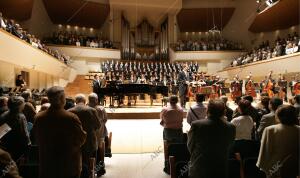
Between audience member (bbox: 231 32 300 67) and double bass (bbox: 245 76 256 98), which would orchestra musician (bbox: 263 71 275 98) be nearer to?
double bass (bbox: 245 76 256 98)

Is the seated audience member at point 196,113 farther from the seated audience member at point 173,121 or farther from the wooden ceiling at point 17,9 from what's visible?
the wooden ceiling at point 17,9

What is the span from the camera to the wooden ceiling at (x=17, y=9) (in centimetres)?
1293

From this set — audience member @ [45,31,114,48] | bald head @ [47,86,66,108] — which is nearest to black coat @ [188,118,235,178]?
bald head @ [47,86,66,108]

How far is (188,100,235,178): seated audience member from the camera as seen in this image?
230 centimetres

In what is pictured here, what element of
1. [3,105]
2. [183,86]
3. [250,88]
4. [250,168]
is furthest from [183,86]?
[3,105]

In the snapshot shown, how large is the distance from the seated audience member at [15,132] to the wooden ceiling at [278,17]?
43.0 ft

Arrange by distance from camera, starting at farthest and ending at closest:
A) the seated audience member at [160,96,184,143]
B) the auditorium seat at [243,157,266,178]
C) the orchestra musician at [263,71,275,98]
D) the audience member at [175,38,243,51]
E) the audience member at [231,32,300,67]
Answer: the audience member at [175,38,243,51], the audience member at [231,32,300,67], the orchestra musician at [263,71,275,98], the seated audience member at [160,96,184,143], the auditorium seat at [243,157,266,178]

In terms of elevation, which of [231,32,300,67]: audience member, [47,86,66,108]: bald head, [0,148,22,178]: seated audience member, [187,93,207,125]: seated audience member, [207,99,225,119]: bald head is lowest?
[0,148,22,178]: seated audience member

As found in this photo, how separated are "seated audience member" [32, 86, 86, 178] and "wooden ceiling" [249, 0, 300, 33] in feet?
43.9

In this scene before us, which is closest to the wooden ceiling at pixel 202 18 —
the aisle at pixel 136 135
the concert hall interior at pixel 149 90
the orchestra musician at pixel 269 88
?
the concert hall interior at pixel 149 90

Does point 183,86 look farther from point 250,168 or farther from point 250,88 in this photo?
point 250,168

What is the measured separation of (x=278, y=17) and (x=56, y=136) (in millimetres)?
15463

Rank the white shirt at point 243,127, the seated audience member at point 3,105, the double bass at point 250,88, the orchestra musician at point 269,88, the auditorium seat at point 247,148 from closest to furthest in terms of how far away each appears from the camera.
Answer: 1. the auditorium seat at point 247,148
2. the white shirt at point 243,127
3. the seated audience member at point 3,105
4. the orchestra musician at point 269,88
5. the double bass at point 250,88

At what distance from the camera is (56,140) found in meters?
2.25
